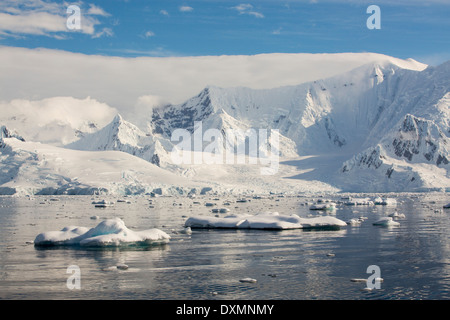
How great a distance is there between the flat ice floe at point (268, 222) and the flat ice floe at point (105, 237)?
10296 mm

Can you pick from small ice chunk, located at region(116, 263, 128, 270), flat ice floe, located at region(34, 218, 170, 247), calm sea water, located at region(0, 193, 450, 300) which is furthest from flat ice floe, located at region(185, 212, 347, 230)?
small ice chunk, located at region(116, 263, 128, 270)

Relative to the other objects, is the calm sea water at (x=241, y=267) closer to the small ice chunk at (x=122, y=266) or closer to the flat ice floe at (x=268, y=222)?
the small ice chunk at (x=122, y=266)

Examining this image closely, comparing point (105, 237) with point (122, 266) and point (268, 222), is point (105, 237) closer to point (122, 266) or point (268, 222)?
point (122, 266)

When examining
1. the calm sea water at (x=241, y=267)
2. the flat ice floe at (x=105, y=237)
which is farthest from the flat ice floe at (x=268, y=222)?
the flat ice floe at (x=105, y=237)

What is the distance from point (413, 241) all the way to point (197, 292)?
17749 mm

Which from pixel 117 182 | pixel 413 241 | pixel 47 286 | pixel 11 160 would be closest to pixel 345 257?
pixel 413 241

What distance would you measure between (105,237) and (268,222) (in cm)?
1412

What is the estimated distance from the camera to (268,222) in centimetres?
4019

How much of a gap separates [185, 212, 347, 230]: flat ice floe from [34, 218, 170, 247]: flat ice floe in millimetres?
10296

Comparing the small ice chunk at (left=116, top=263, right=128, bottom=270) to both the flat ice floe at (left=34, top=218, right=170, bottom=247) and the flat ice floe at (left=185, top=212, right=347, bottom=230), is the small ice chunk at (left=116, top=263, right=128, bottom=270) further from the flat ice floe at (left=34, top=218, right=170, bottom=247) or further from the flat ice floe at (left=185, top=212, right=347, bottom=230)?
the flat ice floe at (left=185, top=212, right=347, bottom=230)

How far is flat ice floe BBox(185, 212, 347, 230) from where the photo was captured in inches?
1563

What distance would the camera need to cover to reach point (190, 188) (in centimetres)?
12212

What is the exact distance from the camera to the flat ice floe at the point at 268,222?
130 ft
